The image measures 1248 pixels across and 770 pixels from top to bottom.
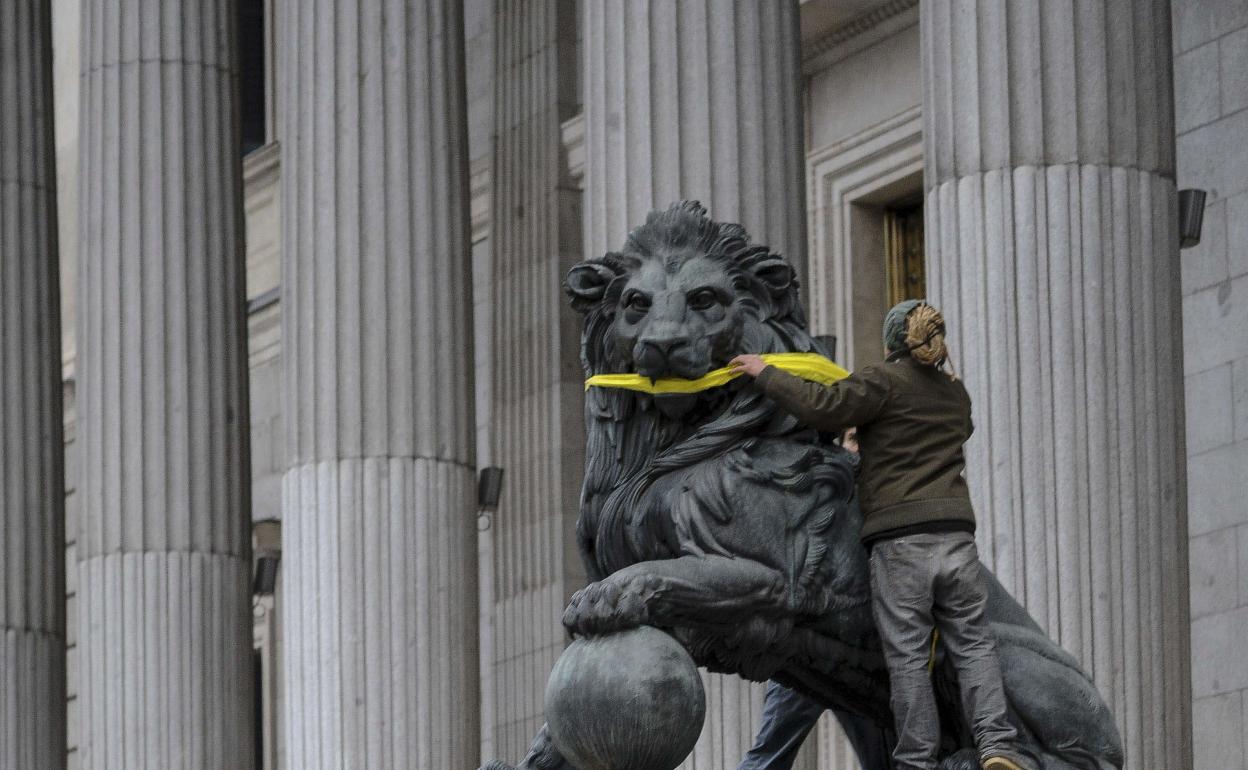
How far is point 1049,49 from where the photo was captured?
20.2 metres

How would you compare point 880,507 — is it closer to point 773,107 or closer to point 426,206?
point 773,107

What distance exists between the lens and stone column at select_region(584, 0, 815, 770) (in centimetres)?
2161

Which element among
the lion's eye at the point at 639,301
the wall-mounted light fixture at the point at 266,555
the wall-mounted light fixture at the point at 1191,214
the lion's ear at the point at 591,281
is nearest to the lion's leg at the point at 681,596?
the lion's eye at the point at 639,301

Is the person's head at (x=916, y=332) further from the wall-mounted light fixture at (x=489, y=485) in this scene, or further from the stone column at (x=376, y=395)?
the wall-mounted light fixture at (x=489, y=485)

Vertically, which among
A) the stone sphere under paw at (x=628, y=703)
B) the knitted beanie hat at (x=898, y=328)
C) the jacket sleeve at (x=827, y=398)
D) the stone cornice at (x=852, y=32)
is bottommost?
the stone sphere under paw at (x=628, y=703)

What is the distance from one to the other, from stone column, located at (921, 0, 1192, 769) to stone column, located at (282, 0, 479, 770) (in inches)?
276

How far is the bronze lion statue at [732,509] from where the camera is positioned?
31.3ft

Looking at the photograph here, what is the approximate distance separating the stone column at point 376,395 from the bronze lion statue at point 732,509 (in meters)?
15.8

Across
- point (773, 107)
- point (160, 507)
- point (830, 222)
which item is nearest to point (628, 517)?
point (773, 107)

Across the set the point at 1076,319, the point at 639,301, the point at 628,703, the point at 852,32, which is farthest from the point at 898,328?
the point at 852,32

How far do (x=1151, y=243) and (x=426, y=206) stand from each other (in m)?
8.46

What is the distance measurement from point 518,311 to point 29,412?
18.9 ft

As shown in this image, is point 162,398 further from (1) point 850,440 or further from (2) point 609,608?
(2) point 609,608

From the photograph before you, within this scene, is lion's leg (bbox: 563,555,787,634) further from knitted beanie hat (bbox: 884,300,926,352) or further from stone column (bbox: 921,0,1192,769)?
stone column (bbox: 921,0,1192,769)
